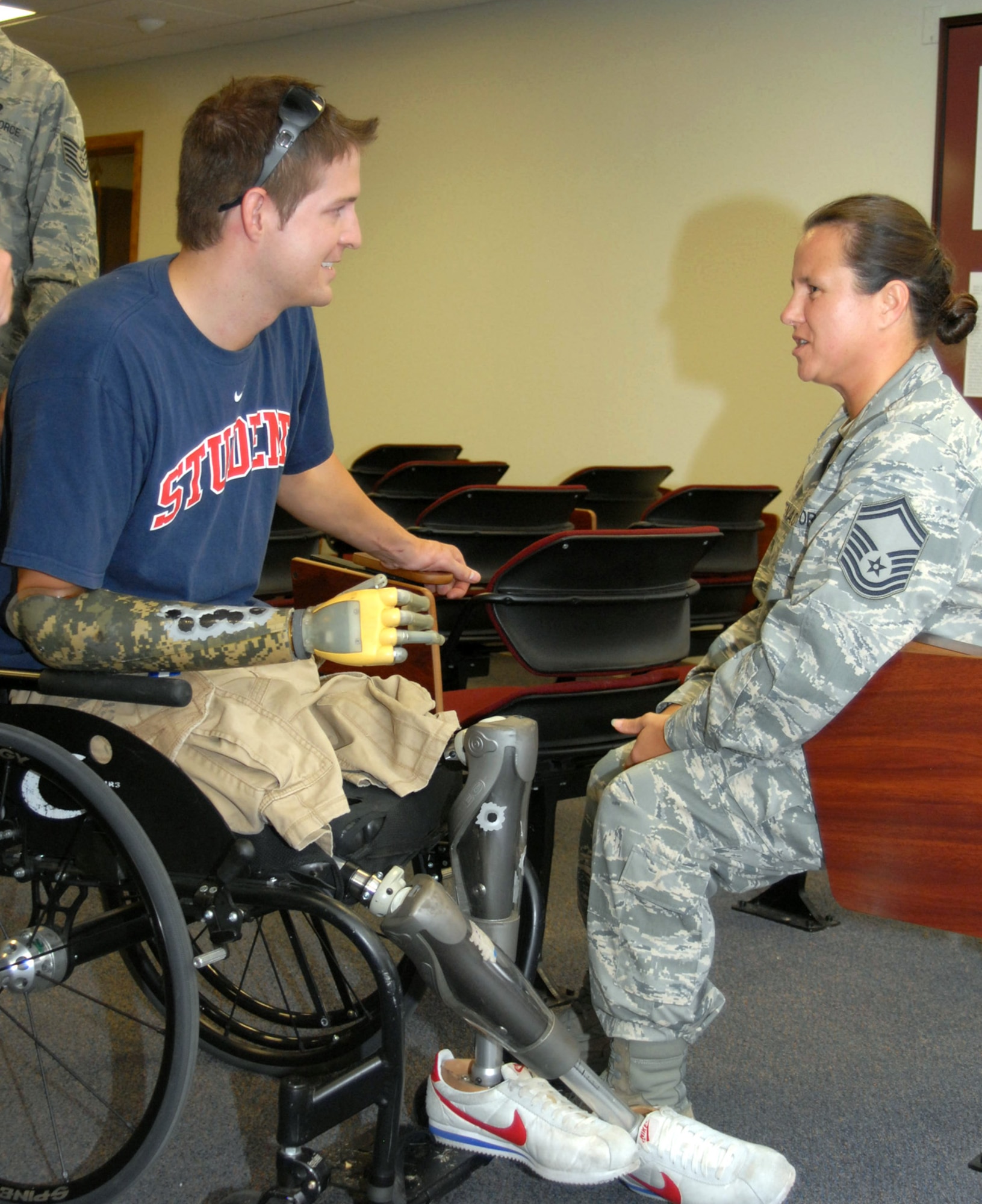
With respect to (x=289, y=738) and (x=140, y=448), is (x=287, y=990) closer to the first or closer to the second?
(x=289, y=738)

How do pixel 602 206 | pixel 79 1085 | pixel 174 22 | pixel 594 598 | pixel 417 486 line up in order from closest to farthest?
pixel 79 1085, pixel 594 598, pixel 417 486, pixel 602 206, pixel 174 22

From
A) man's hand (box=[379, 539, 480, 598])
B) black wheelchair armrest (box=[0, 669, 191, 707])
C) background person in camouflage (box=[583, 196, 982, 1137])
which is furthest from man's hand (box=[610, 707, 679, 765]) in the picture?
black wheelchair armrest (box=[0, 669, 191, 707])

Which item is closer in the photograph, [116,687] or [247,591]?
[116,687]

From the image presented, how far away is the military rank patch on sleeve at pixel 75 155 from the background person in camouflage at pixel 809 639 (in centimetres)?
126

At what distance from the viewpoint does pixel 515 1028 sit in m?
1.23

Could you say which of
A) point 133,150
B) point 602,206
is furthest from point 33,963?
point 133,150

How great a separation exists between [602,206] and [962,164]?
1.69 m

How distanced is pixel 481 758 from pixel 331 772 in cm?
16

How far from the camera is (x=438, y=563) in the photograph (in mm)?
1775

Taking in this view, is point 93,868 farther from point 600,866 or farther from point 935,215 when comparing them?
point 935,215

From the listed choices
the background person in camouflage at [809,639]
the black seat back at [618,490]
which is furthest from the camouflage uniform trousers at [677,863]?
the black seat back at [618,490]

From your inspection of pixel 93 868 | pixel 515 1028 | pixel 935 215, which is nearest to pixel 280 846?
pixel 93 868

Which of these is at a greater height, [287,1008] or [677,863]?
[677,863]

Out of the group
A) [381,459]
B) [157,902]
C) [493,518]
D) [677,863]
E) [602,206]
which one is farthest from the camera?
[602,206]
